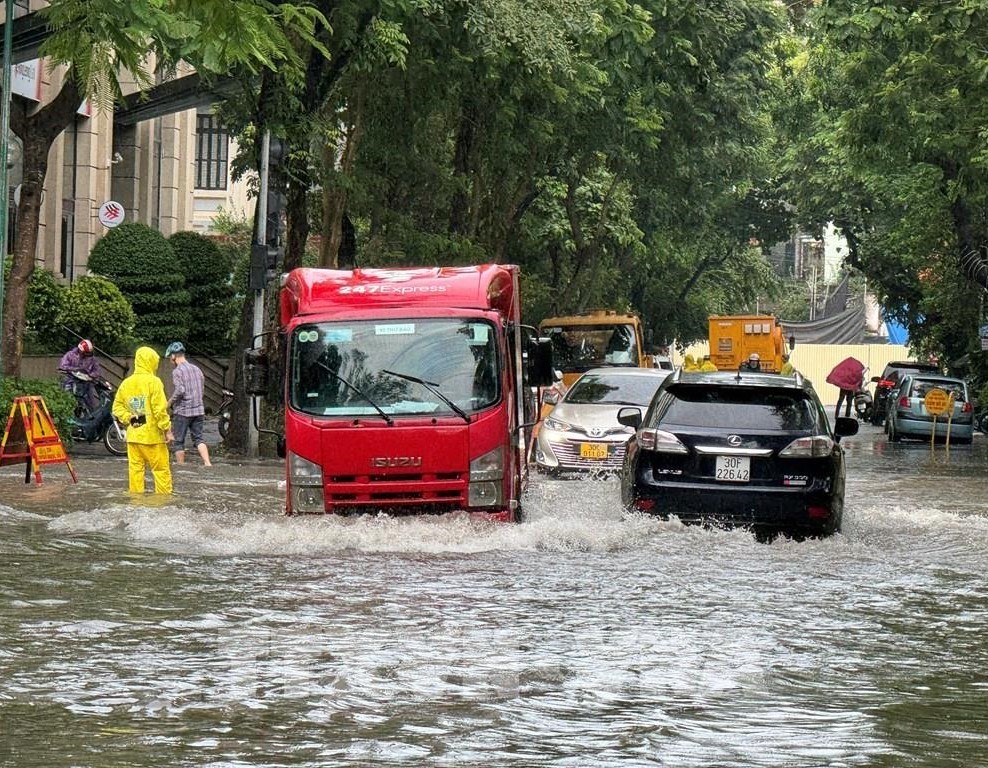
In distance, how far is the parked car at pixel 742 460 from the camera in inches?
582

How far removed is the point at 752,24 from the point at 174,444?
62.5ft

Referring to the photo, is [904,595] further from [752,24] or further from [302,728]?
[752,24]

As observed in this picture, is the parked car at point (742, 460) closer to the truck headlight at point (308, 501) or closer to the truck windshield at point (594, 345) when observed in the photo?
the truck headlight at point (308, 501)

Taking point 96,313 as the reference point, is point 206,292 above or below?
above

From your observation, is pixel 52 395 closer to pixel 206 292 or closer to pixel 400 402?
pixel 400 402

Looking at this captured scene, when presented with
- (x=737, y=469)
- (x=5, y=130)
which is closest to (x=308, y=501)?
(x=737, y=469)

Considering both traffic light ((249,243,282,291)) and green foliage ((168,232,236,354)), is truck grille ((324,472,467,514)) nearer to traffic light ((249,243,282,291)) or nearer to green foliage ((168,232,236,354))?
traffic light ((249,243,282,291))

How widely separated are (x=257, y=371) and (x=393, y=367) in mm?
1354

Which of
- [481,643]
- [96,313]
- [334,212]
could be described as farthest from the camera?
[96,313]

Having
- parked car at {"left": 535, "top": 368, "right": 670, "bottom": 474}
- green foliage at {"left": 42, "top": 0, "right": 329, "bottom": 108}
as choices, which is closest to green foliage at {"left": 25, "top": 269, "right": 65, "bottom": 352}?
parked car at {"left": 535, "top": 368, "right": 670, "bottom": 474}

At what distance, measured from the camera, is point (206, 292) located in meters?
41.0

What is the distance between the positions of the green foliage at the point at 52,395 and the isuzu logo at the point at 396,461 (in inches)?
427

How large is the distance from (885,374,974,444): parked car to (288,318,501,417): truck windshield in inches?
1076

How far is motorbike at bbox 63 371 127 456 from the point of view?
28.0 metres
